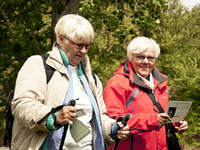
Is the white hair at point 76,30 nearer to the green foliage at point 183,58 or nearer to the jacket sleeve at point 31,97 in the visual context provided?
the jacket sleeve at point 31,97

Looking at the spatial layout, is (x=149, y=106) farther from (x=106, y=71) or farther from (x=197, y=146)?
(x=106, y=71)

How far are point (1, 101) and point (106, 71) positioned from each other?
2.54 meters

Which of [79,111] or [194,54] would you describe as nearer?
[79,111]

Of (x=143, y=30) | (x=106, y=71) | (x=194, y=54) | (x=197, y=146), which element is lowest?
(x=197, y=146)

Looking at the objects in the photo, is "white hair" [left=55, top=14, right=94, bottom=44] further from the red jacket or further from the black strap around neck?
the black strap around neck

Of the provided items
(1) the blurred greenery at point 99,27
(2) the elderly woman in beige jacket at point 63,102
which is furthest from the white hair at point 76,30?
(1) the blurred greenery at point 99,27

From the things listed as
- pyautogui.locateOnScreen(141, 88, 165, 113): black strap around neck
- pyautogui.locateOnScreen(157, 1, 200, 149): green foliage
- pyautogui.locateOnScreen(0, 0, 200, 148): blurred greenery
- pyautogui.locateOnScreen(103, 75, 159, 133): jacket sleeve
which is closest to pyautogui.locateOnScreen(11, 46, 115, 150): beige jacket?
pyautogui.locateOnScreen(103, 75, 159, 133): jacket sleeve

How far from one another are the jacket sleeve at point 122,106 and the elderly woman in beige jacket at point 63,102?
242 millimetres

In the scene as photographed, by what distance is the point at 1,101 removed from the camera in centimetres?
634

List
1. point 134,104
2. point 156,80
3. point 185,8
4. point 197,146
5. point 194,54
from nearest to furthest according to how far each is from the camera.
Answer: point 134,104
point 156,80
point 197,146
point 194,54
point 185,8

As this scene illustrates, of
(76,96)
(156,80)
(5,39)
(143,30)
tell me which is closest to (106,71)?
(143,30)

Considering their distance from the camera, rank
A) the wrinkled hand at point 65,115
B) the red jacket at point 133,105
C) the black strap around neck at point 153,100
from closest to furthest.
A: the wrinkled hand at point 65,115 → the red jacket at point 133,105 → the black strap around neck at point 153,100

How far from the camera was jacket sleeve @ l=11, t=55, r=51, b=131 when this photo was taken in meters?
1.97

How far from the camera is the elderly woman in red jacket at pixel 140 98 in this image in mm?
2787
